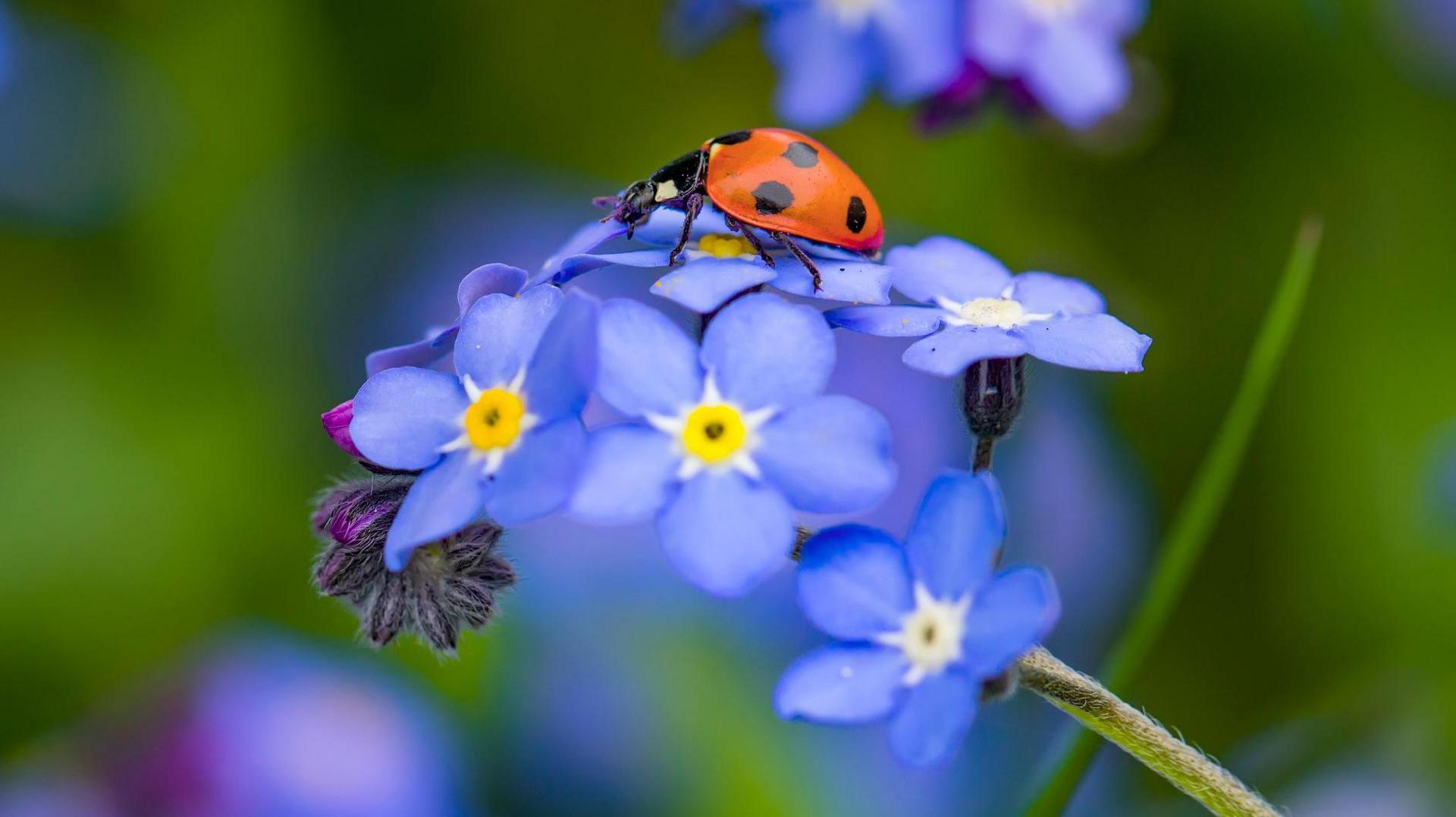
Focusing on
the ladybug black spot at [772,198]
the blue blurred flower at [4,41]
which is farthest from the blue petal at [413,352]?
the blue blurred flower at [4,41]

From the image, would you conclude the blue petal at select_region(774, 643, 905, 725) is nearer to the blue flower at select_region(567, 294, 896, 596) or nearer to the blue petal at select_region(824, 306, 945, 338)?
the blue flower at select_region(567, 294, 896, 596)

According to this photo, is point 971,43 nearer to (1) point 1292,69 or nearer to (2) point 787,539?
(1) point 1292,69

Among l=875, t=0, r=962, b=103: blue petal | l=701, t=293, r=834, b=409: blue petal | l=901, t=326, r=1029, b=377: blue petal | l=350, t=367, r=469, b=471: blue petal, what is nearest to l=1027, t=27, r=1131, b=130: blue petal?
l=875, t=0, r=962, b=103: blue petal

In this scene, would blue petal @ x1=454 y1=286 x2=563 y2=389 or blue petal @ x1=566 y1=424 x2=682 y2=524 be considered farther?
blue petal @ x1=454 y1=286 x2=563 y2=389

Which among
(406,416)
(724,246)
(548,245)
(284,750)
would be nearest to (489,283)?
(406,416)

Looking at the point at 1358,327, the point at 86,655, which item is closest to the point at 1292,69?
the point at 1358,327

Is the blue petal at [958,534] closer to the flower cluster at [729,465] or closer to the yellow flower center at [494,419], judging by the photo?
the flower cluster at [729,465]

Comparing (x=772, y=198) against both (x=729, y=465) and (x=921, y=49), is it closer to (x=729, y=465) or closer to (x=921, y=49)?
(x=729, y=465)
